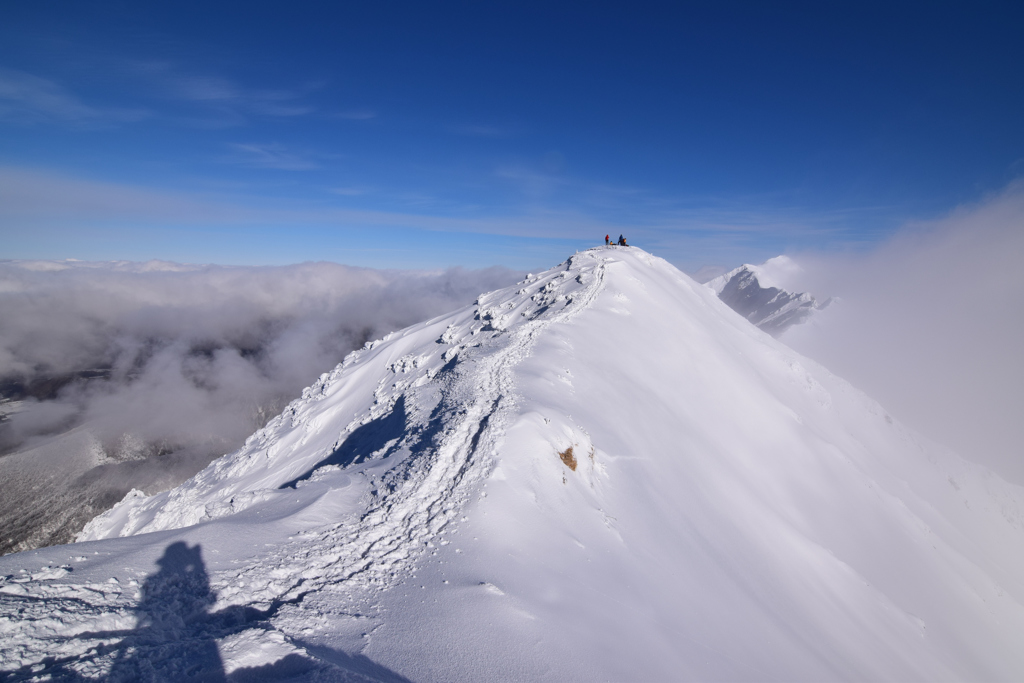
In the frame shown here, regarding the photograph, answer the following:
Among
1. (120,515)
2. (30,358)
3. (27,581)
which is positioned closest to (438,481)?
(27,581)

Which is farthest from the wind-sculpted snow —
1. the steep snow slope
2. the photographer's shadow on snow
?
the photographer's shadow on snow

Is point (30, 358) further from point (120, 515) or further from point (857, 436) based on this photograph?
point (857, 436)

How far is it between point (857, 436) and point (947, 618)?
15.5 m

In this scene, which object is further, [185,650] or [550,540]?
[550,540]

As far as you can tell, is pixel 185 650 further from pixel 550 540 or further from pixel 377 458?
pixel 377 458

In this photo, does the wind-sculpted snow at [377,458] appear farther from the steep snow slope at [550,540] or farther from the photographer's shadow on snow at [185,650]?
the photographer's shadow on snow at [185,650]

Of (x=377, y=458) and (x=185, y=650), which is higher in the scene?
(x=185, y=650)

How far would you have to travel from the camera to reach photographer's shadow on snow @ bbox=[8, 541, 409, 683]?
476 cm

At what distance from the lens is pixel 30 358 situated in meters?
196

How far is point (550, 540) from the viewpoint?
9.36 m

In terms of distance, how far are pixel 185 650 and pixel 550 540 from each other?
6.66 meters

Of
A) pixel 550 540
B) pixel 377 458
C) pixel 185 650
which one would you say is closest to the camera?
pixel 185 650

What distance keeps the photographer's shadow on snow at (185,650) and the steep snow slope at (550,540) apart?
4 centimetres

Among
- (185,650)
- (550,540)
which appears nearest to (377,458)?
(550,540)
